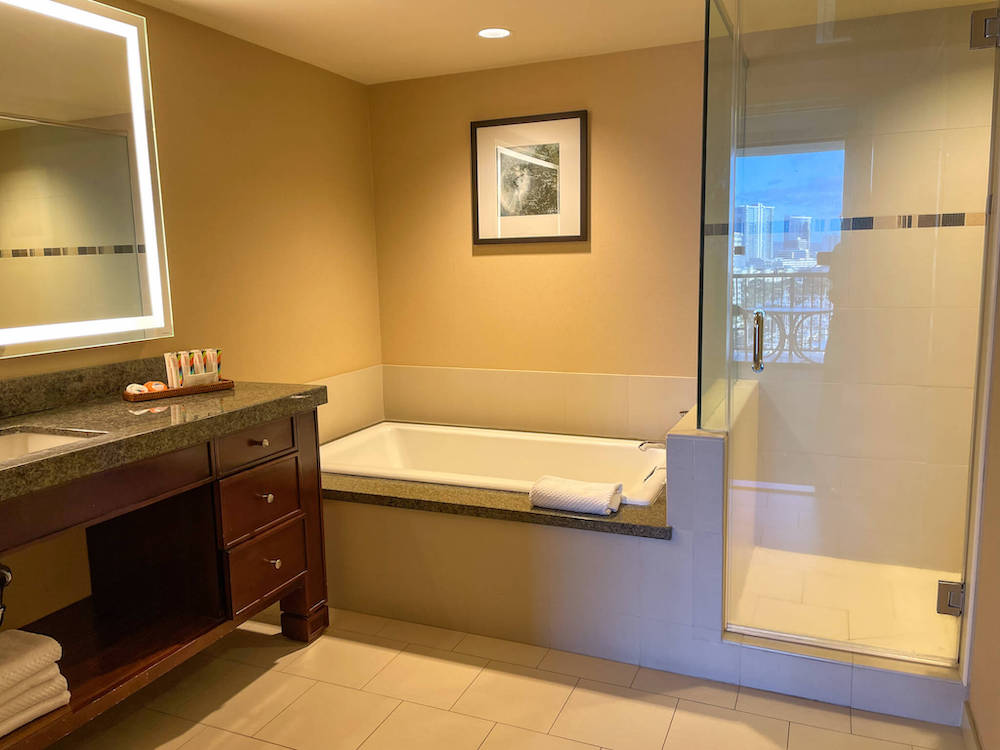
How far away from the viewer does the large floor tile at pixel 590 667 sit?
7.75ft

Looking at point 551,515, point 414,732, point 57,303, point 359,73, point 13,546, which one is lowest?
point 414,732

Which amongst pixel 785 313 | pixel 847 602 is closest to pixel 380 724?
pixel 847 602

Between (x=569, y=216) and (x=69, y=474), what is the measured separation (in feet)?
7.88

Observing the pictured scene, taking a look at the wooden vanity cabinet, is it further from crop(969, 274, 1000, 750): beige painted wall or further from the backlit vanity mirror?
crop(969, 274, 1000, 750): beige painted wall

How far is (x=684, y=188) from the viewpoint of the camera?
128 inches

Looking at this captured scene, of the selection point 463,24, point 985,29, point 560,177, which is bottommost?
point 560,177

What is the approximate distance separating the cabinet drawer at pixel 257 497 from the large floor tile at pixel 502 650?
746mm

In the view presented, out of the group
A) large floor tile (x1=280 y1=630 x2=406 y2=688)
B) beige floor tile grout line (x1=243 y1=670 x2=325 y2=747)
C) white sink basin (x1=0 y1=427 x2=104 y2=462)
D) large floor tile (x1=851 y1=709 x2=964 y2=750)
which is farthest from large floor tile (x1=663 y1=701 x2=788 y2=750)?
white sink basin (x1=0 y1=427 x2=104 y2=462)

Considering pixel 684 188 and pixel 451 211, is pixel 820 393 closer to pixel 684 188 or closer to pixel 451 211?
pixel 684 188

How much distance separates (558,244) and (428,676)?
1.99 meters

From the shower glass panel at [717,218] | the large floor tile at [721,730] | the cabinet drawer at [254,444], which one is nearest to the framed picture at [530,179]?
the shower glass panel at [717,218]

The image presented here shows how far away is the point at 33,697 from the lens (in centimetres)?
172

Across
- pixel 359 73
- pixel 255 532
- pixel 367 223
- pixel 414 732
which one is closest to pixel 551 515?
pixel 414 732

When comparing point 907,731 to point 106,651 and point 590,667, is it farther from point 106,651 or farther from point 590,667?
point 106,651
